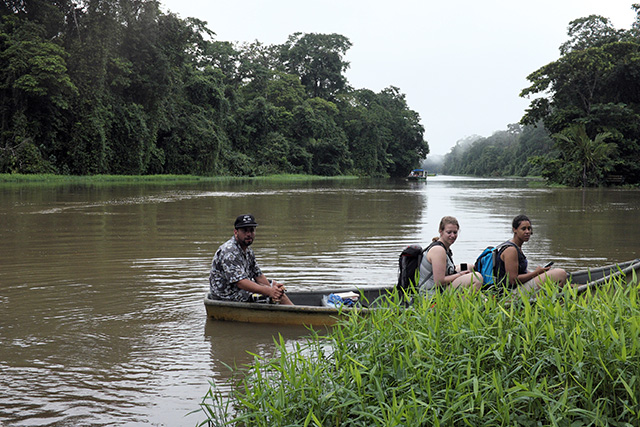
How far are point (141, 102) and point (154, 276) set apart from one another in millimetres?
37640

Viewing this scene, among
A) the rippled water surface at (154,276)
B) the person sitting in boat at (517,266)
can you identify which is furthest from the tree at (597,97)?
the person sitting in boat at (517,266)

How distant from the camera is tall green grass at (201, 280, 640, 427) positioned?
10.8 feet

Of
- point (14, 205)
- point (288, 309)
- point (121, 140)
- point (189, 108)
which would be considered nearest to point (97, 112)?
point (121, 140)

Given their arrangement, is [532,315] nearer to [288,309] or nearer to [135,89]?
[288,309]

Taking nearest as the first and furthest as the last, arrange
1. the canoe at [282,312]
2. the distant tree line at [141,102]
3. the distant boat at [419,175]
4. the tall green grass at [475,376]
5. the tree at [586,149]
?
the tall green grass at [475,376] < the canoe at [282,312] < the distant tree line at [141,102] < the tree at [586,149] < the distant boat at [419,175]

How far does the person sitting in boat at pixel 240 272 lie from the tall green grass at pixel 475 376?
77.6 inches

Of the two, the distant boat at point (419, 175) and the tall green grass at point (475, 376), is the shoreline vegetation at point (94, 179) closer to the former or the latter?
the distant boat at point (419, 175)

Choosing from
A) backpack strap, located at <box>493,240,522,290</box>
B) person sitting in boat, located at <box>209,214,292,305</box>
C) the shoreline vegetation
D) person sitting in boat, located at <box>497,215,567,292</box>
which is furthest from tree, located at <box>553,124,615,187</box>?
person sitting in boat, located at <box>209,214,292,305</box>

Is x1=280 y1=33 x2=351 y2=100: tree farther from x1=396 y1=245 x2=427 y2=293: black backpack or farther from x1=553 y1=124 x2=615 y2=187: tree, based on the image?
x1=396 y1=245 x2=427 y2=293: black backpack

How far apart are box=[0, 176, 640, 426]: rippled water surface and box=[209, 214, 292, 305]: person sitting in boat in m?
0.34

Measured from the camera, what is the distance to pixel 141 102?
145 ft

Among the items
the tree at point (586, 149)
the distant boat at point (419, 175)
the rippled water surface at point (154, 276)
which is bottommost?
the rippled water surface at point (154, 276)

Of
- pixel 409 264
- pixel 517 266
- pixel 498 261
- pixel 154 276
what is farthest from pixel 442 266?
pixel 154 276

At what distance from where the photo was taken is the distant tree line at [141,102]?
35.8 m
